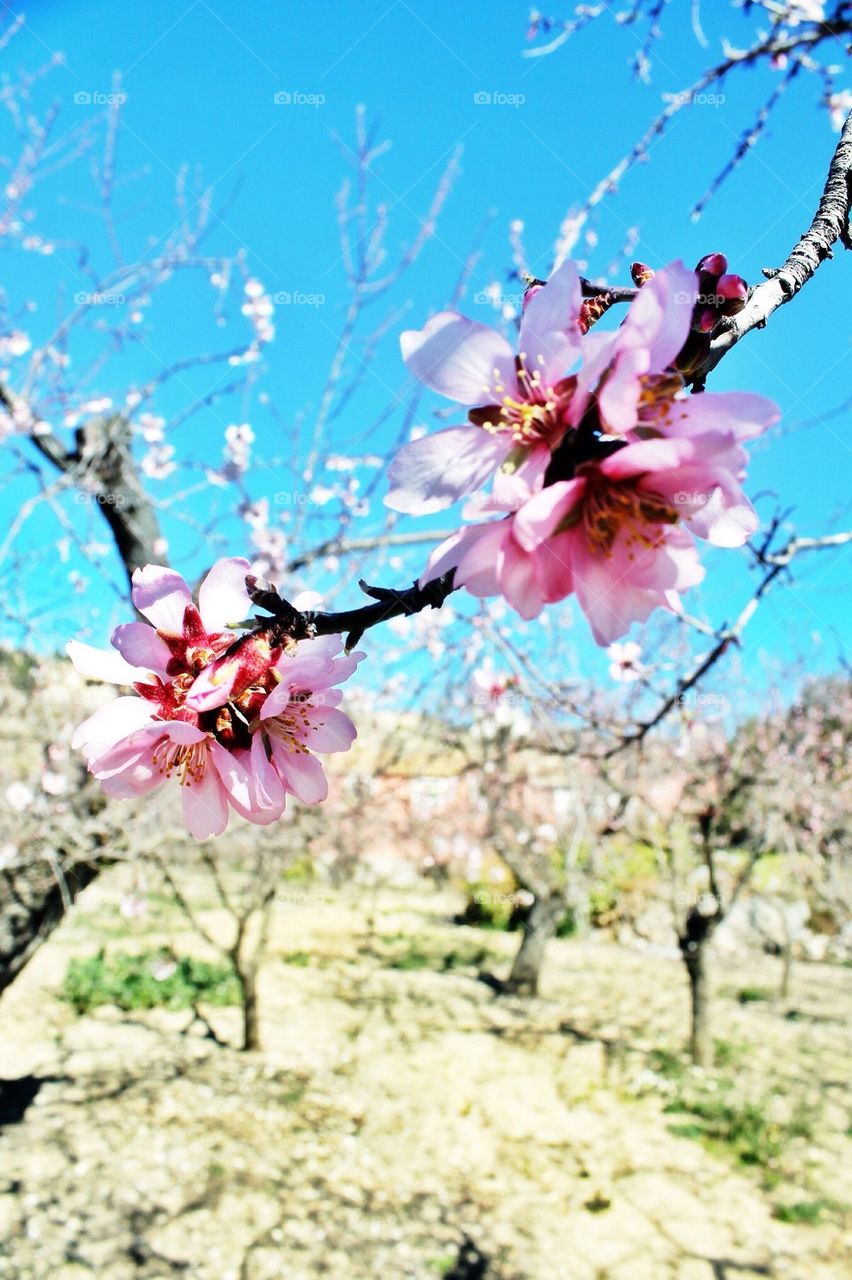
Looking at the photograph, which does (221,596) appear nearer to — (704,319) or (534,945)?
(704,319)

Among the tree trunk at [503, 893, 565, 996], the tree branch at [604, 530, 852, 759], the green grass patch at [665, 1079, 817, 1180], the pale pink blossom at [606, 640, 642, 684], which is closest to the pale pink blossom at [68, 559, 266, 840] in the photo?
the tree branch at [604, 530, 852, 759]

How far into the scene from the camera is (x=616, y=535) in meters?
0.51

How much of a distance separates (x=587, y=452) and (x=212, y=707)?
0.30 m

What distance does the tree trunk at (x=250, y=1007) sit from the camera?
5.13m

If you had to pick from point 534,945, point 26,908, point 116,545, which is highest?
point 116,545

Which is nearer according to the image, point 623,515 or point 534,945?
point 623,515

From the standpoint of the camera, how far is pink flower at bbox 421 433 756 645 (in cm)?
45

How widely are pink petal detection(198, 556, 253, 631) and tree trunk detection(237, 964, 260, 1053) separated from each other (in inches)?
197

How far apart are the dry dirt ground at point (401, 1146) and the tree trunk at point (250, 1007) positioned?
112 mm

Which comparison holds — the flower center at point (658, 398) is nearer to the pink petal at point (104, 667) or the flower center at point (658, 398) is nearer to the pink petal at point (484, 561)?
the pink petal at point (484, 561)

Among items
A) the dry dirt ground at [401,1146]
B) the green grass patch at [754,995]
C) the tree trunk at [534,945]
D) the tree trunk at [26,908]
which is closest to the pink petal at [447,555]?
the tree trunk at [26,908]

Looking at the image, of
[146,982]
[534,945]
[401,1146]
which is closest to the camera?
[401,1146]

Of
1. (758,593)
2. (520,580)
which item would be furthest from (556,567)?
(758,593)

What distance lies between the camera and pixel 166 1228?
3.27 meters
